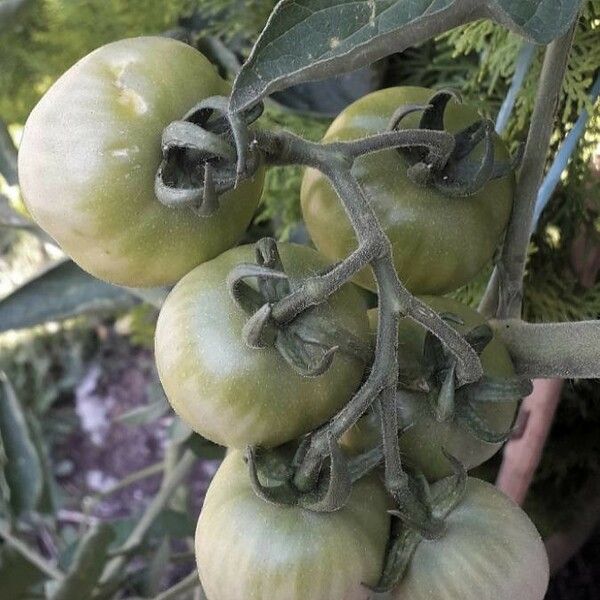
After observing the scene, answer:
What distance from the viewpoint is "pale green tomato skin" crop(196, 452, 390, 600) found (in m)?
0.35

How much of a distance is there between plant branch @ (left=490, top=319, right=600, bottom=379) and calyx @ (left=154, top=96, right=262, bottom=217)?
178 millimetres

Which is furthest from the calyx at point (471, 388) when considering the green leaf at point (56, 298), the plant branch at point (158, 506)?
the plant branch at point (158, 506)

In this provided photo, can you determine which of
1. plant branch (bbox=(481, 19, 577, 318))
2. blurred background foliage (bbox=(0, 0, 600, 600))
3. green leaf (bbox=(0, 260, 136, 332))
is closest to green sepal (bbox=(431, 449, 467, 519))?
plant branch (bbox=(481, 19, 577, 318))

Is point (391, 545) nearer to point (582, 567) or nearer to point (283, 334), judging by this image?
point (283, 334)

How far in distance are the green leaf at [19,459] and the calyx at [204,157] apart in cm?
50

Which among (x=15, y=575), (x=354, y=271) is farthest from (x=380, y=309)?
(x=15, y=575)

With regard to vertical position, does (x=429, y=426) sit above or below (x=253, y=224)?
above

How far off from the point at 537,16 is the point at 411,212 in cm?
12

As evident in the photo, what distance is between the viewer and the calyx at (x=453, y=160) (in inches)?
15.3

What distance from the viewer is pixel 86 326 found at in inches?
62.0

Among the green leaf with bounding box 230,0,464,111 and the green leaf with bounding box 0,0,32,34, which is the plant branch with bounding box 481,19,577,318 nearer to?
the green leaf with bounding box 230,0,464,111

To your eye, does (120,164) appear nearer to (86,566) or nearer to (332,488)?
(332,488)

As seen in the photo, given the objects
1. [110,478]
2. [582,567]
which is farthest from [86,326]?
[582,567]

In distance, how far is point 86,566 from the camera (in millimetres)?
664
